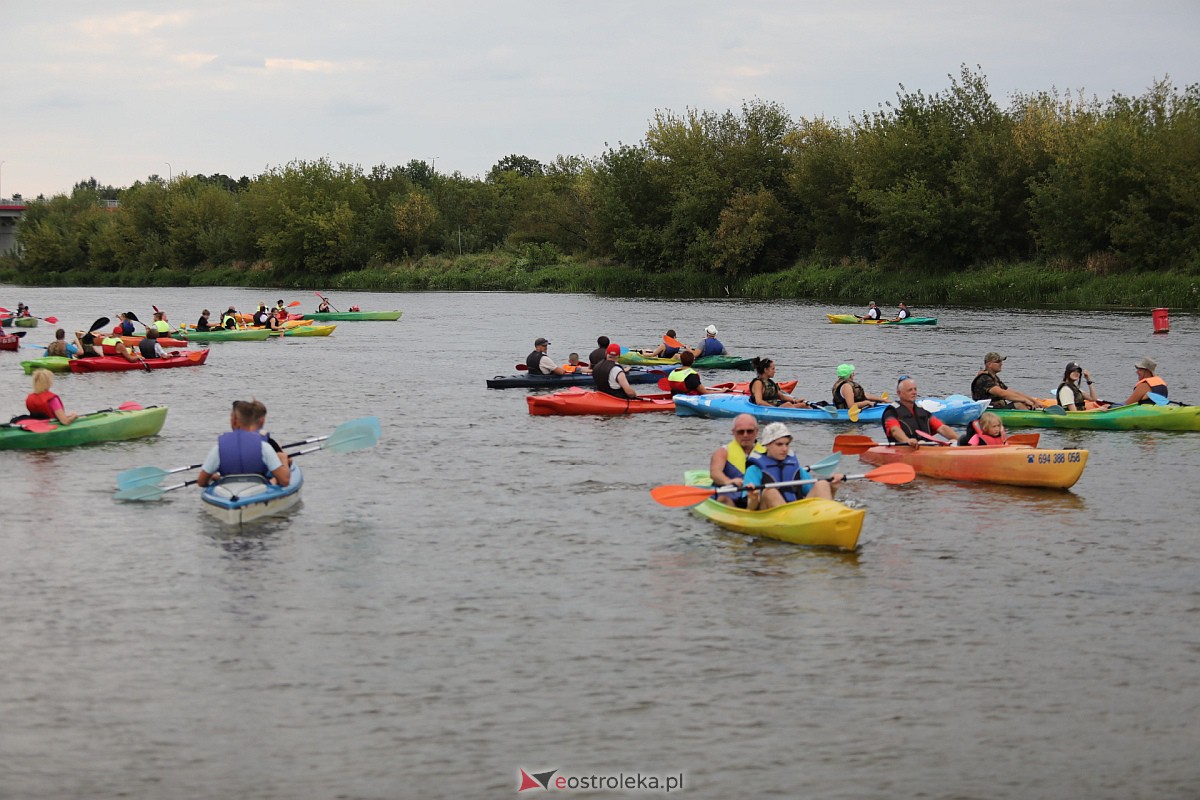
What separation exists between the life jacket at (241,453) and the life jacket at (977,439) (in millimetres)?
8771

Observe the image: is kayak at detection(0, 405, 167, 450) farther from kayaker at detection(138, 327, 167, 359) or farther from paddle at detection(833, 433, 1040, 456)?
kayaker at detection(138, 327, 167, 359)

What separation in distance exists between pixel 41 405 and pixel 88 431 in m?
0.76

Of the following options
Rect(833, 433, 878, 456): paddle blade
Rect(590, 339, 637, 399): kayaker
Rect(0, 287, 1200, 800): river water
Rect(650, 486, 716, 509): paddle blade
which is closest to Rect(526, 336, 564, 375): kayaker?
Rect(590, 339, 637, 399): kayaker

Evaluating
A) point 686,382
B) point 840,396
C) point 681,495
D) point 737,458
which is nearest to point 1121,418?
point 840,396

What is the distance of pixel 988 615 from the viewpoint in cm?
1089

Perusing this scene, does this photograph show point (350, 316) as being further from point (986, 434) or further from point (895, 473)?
point (895, 473)

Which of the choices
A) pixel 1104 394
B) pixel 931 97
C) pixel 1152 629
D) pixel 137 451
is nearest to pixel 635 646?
pixel 1152 629

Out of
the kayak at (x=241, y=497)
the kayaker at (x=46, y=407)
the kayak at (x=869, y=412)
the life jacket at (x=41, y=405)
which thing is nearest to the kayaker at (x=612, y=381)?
the kayak at (x=869, y=412)

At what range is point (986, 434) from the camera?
16.9m

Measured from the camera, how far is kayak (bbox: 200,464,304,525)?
13.6 m

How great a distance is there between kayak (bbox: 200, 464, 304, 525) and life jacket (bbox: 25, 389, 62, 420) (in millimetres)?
6260

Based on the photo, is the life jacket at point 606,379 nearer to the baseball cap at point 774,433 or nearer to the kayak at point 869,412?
the kayak at point 869,412

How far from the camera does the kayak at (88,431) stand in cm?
1898

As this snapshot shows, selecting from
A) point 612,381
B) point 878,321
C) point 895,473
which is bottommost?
point 895,473
